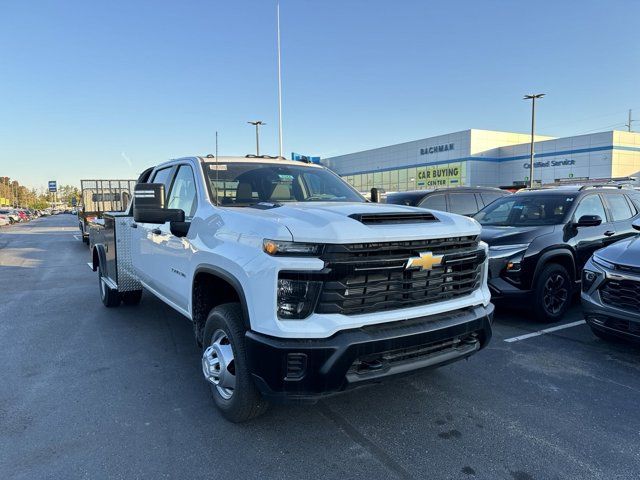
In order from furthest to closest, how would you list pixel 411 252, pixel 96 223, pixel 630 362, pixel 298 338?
1. pixel 96 223
2. pixel 630 362
3. pixel 411 252
4. pixel 298 338

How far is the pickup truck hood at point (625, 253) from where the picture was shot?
14.8 feet

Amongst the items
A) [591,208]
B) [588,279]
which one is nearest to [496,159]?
[591,208]

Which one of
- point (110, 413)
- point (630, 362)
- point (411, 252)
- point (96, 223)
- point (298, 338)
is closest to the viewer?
point (298, 338)

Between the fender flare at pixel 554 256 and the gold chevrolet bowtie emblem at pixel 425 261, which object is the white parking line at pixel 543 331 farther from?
the gold chevrolet bowtie emblem at pixel 425 261

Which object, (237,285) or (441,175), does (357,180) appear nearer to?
(441,175)

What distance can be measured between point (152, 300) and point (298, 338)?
5.55m

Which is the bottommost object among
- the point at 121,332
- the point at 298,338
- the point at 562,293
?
the point at 121,332

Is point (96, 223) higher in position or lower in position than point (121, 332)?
higher

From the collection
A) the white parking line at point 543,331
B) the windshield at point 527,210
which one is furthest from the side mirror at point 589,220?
the white parking line at point 543,331

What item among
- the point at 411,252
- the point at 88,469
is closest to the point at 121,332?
the point at 88,469

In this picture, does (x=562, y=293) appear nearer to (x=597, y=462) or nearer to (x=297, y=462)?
(x=597, y=462)

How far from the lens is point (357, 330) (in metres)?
2.81

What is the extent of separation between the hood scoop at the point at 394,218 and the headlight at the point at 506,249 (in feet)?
9.44

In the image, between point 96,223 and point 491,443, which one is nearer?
point 491,443
